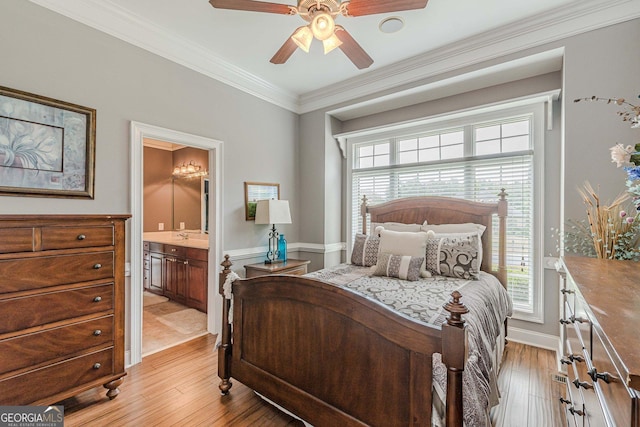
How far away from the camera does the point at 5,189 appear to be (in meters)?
1.95

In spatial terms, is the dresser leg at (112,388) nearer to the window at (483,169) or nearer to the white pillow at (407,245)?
the white pillow at (407,245)

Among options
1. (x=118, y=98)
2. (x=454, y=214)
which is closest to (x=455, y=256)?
(x=454, y=214)

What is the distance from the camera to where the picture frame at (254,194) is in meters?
3.63

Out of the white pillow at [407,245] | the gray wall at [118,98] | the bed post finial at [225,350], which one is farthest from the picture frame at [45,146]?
the white pillow at [407,245]

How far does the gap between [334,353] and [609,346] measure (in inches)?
45.3

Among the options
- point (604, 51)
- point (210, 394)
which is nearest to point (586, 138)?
point (604, 51)

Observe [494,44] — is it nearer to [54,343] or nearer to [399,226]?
[399,226]

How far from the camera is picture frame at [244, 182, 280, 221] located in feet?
11.9

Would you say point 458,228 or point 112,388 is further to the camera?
point 458,228

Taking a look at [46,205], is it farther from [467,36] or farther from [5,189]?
[467,36]

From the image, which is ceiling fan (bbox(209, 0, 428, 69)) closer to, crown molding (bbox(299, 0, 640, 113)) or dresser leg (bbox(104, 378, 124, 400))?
crown molding (bbox(299, 0, 640, 113))

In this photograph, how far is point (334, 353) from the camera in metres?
1.57

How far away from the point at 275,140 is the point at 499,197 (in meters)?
2.80

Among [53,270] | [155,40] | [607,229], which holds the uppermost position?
[155,40]
